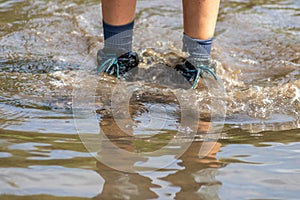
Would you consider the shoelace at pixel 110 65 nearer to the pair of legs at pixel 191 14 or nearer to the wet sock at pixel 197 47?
the pair of legs at pixel 191 14

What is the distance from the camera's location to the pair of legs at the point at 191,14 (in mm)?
2645

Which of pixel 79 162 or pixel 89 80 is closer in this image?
pixel 79 162

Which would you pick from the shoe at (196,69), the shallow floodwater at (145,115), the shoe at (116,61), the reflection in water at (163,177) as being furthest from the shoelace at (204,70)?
→ the reflection in water at (163,177)

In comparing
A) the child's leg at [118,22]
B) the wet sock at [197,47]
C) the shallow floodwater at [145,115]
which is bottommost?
the shallow floodwater at [145,115]

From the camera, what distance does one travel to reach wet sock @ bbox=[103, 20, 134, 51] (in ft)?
8.99

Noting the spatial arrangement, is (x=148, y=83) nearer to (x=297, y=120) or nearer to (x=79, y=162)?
(x=297, y=120)

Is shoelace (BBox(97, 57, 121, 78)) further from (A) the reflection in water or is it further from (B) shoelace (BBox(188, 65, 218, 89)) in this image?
(A) the reflection in water

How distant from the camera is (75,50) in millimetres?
3285

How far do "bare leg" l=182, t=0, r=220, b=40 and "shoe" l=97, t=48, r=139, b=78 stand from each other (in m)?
0.33

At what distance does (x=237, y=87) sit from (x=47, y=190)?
1.48m

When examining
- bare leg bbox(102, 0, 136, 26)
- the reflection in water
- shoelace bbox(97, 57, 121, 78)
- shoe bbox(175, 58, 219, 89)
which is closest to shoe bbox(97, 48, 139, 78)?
shoelace bbox(97, 57, 121, 78)

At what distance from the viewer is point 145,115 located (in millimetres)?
2227

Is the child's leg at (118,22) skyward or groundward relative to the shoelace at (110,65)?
skyward

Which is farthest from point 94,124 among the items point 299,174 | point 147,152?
point 299,174
